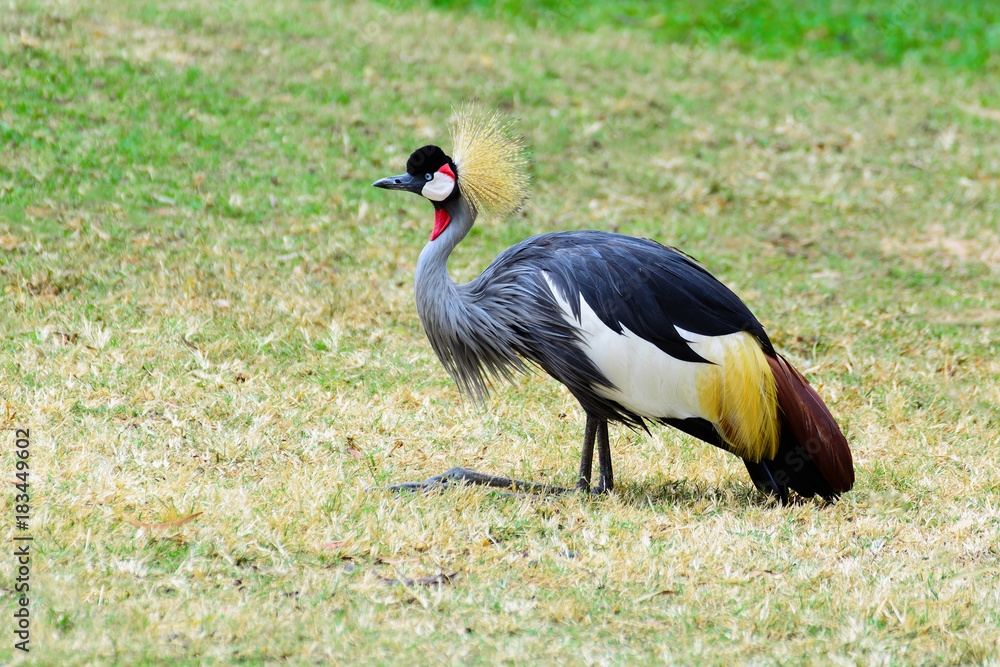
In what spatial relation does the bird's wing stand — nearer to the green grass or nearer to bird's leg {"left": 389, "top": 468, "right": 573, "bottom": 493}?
bird's leg {"left": 389, "top": 468, "right": 573, "bottom": 493}

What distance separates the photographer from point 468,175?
4.30 m

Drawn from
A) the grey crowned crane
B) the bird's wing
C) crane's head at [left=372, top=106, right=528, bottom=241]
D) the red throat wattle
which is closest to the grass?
the grey crowned crane

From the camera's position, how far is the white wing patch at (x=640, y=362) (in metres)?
4.09

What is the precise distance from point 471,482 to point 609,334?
2.75 ft

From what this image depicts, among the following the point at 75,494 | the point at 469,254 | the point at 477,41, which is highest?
the point at 477,41

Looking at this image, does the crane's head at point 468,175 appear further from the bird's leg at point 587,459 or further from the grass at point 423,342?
the grass at point 423,342

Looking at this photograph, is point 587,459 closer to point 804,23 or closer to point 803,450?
point 803,450

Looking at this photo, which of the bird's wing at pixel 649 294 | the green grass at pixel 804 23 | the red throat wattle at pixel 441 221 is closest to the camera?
the bird's wing at pixel 649 294

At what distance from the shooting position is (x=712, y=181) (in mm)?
8883

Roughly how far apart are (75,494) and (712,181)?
627 centimetres

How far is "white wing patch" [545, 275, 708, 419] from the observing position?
13.4 ft

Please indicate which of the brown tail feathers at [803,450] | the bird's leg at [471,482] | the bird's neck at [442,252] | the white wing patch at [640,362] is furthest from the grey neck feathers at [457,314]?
the brown tail feathers at [803,450]

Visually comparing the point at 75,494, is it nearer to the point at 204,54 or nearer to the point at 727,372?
the point at 727,372

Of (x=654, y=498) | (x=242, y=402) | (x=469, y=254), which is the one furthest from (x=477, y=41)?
(x=654, y=498)
